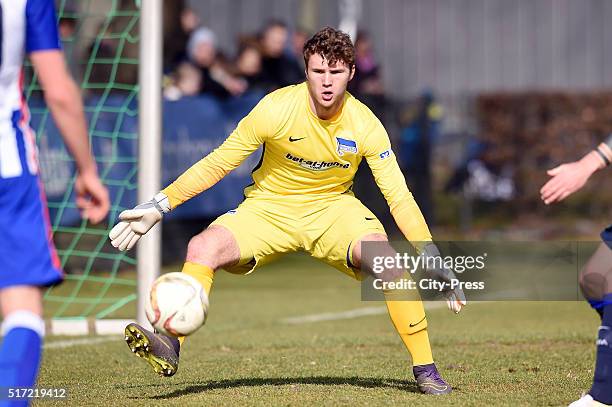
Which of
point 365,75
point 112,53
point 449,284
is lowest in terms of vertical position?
point 365,75

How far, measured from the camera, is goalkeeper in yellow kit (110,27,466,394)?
6.71 metres

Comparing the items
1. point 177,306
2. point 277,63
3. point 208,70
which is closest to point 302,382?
point 177,306

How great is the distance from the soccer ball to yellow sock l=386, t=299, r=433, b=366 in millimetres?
1120

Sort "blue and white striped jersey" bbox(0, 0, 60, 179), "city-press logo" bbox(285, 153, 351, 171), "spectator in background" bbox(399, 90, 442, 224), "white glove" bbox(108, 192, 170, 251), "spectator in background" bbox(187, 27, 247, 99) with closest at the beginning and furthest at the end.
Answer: "blue and white striped jersey" bbox(0, 0, 60, 179) < "white glove" bbox(108, 192, 170, 251) < "city-press logo" bbox(285, 153, 351, 171) < "spectator in background" bbox(187, 27, 247, 99) < "spectator in background" bbox(399, 90, 442, 224)

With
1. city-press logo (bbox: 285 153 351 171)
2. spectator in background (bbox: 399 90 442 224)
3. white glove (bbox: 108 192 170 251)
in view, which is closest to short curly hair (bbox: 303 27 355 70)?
city-press logo (bbox: 285 153 351 171)

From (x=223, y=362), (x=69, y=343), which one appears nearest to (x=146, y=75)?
(x=69, y=343)

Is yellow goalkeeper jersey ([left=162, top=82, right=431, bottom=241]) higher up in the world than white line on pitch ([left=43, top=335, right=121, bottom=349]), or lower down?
higher up

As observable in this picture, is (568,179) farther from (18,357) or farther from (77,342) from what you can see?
(77,342)

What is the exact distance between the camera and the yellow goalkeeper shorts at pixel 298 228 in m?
6.91

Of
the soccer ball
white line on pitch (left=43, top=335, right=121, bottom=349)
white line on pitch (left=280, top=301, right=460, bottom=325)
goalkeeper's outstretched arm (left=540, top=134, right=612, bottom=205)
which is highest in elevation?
goalkeeper's outstretched arm (left=540, top=134, right=612, bottom=205)

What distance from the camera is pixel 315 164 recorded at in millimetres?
7043

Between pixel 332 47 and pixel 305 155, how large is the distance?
66cm

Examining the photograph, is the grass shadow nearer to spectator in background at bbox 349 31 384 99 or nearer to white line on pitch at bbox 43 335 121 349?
white line on pitch at bbox 43 335 121 349

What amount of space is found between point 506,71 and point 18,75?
64.7 ft
